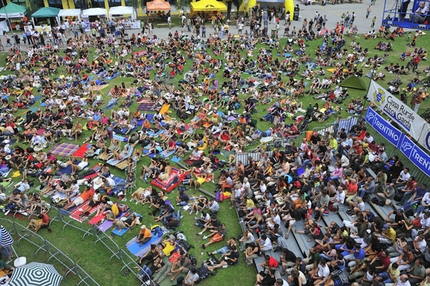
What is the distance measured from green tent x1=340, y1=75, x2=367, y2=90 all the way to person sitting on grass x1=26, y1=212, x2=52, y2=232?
22237 mm

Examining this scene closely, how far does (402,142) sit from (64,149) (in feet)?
57.8

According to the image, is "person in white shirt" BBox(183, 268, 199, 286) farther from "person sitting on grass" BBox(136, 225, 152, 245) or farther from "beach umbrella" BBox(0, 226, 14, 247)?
"beach umbrella" BBox(0, 226, 14, 247)

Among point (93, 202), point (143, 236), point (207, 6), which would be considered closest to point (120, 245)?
point (143, 236)

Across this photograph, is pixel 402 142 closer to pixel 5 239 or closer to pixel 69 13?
pixel 5 239

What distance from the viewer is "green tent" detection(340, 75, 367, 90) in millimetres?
26500

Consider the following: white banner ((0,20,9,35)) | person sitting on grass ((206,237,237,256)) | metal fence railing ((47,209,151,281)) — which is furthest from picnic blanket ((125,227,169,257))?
white banner ((0,20,9,35))

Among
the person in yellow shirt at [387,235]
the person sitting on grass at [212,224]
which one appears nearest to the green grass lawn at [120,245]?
the person sitting on grass at [212,224]

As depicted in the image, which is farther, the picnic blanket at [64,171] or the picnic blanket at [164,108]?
the picnic blanket at [164,108]

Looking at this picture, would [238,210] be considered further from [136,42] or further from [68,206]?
[136,42]

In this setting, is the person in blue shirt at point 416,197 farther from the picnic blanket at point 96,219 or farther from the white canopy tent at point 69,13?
the white canopy tent at point 69,13

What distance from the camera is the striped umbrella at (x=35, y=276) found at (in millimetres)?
10508

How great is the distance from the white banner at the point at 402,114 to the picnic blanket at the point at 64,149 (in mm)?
16819

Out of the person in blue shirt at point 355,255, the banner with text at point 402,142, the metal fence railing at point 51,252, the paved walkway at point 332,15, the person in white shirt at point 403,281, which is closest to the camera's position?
the person in white shirt at point 403,281

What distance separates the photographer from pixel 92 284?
12.3 m
